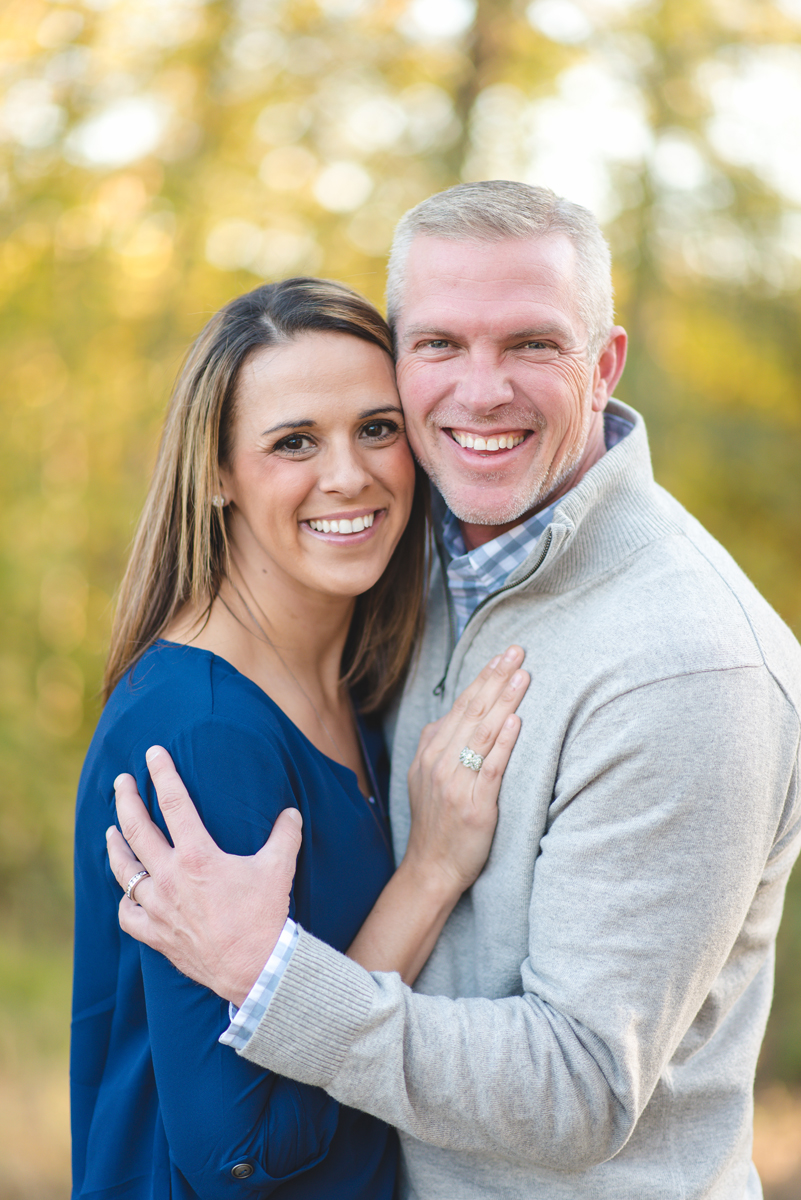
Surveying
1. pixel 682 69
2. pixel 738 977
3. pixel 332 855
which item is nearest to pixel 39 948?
pixel 332 855

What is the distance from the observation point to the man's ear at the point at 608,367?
1.89 metres

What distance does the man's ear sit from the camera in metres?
1.89

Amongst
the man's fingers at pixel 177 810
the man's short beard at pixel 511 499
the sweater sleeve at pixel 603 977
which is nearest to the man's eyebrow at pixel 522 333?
the man's short beard at pixel 511 499


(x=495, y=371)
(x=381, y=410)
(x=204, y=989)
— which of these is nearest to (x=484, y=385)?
(x=495, y=371)

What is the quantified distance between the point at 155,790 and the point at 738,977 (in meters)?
1.04

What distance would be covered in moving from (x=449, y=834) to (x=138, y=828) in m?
0.52

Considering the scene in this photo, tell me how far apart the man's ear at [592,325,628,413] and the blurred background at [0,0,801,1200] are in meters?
3.14

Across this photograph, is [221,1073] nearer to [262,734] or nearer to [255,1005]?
[255,1005]

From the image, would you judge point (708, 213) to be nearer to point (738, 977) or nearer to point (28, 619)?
point (28, 619)

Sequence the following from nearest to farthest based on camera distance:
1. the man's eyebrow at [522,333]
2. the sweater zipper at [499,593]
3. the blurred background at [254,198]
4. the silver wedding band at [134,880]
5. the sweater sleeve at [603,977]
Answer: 1. the sweater sleeve at [603,977]
2. the silver wedding band at [134,880]
3. the sweater zipper at [499,593]
4. the man's eyebrow at [522,333]
5. the blurred background at [254,198]

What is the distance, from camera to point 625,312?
19.1 feet

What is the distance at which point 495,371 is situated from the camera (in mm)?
1776

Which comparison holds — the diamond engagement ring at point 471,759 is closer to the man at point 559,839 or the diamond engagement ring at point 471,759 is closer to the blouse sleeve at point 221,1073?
the man at point 559,839

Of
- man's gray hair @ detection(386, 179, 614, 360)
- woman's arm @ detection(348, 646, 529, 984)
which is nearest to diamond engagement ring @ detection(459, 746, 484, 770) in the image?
woman's arm @ detection(348, 646, 529, 984)
